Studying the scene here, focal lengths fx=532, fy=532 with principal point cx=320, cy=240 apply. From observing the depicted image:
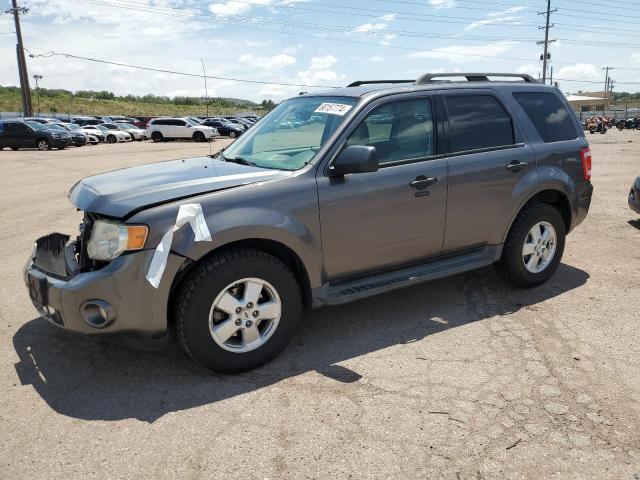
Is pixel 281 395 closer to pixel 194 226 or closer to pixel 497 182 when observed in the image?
pixel 194 226

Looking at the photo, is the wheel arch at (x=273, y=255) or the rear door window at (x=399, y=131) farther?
the rear door window at (x=399, y=131)

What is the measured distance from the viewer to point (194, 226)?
123 inches

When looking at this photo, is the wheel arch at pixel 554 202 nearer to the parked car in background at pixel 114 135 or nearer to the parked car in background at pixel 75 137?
the parked car in background at pixel 75 137

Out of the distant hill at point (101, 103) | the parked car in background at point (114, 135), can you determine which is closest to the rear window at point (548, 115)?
the parked car in background at point (114, 135)

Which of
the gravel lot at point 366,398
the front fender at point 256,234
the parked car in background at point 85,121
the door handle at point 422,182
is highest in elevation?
the parked car in background at point 85,121

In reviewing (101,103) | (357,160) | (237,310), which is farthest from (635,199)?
(101,103)

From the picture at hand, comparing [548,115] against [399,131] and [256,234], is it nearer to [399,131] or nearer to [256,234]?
[399,131]

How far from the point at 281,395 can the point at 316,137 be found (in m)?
1.84

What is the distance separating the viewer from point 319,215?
3568mm

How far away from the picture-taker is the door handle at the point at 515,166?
4496 millimetres

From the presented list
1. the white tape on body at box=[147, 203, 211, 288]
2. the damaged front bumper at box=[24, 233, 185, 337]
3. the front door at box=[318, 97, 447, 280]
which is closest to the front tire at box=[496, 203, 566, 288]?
the front door at box=[318, 97, 447, 280]

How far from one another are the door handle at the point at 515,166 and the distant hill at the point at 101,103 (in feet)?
259

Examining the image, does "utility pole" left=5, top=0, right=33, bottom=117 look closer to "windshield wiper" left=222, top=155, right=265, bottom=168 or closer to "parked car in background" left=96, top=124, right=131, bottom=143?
"parked car in background" left=96, top=124, right=131, bottom=143

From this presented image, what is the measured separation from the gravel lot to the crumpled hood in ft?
3.63
